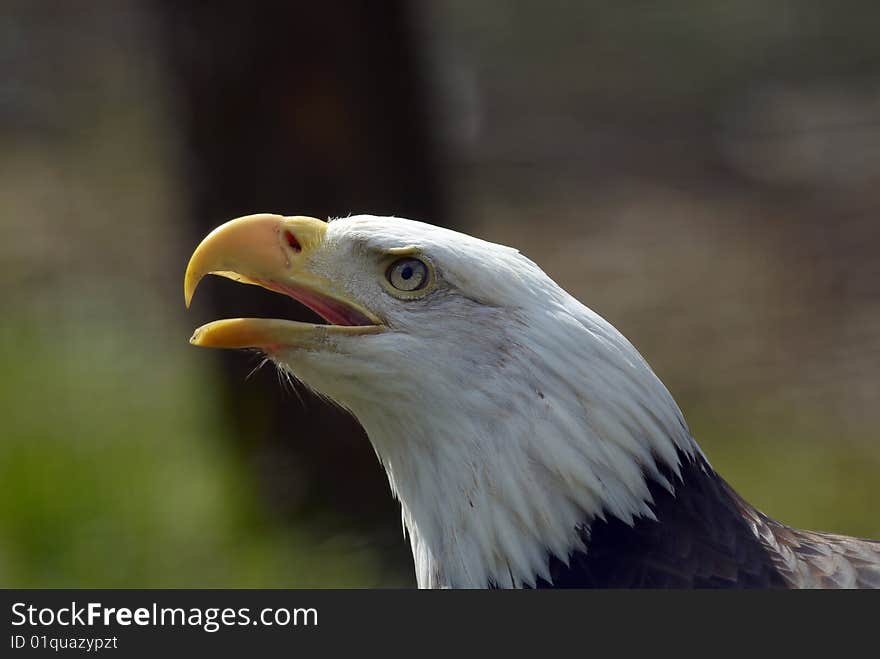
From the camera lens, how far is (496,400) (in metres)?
2.87

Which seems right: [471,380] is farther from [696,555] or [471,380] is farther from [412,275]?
[696,555]

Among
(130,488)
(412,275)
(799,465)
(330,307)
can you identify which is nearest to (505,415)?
(412,275)

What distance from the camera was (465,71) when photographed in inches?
403

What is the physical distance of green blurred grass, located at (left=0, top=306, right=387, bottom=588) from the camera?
5.68m

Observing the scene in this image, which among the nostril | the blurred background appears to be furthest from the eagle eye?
the blurred background

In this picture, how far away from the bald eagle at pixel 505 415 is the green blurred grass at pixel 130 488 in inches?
102

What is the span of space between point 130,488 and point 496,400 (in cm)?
387

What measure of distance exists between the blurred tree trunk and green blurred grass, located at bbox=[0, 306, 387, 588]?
0.80ft

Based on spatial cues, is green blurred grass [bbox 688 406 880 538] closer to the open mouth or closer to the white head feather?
the white head feather

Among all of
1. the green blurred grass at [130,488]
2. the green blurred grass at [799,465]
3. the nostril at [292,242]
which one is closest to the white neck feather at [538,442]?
the nostril at [292,242]

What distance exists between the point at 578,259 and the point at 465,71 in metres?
2.56

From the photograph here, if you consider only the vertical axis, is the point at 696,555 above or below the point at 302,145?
below

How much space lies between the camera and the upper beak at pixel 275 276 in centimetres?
299

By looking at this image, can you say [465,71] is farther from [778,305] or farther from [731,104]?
[778,305]
